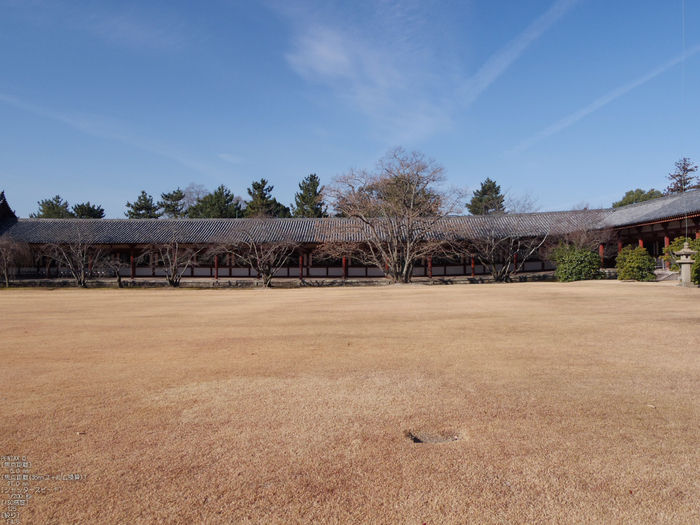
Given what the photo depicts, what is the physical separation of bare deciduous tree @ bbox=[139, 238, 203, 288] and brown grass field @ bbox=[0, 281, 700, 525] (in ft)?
54.6

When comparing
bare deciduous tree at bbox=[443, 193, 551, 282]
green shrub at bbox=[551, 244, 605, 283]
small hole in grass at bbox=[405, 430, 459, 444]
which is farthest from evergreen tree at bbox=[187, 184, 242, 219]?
small hole in grass at bbox=[405, 430, 459, 444]

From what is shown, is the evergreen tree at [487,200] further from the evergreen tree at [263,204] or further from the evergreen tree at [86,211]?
the evergreen tree at [86,211]

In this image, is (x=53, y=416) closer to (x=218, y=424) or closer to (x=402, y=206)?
(x=218, y=424)

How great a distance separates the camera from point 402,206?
21922 millimetres

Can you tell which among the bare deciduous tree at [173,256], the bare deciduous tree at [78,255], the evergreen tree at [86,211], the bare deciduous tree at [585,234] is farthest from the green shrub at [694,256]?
the evergreen tree at [86,211]

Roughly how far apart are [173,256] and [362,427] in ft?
76.6

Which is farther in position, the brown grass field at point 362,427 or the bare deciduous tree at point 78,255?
the bare deciduous tree at point 78,255

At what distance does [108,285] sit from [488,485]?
2462 cm

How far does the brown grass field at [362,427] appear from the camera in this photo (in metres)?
2.24

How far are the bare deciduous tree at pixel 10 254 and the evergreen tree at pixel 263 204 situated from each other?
20.0m

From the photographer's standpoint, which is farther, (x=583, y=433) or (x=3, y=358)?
(x=3, y=358)

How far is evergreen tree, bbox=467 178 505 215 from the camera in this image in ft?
168

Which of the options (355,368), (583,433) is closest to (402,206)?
(355,368)

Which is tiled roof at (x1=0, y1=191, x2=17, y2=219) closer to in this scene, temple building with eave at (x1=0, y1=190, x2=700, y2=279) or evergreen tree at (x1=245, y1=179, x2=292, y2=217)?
temple building with eave at (x1=0, y1=190, x2=700, y2=279)
